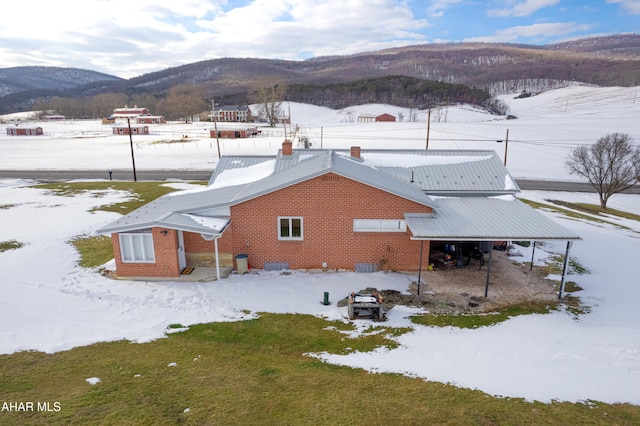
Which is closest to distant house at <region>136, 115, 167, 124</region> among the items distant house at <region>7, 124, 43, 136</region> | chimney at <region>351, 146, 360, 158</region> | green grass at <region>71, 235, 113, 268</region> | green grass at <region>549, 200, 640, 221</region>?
distant house at <region>7, 124, 43, 136</region>

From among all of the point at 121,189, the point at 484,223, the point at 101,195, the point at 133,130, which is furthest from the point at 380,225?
the point at 133,130

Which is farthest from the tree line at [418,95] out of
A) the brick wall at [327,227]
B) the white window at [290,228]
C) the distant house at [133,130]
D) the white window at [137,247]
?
the white window at [137,247]

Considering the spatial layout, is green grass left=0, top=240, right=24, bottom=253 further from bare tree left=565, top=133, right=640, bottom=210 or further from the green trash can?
bare tree left=565, top=133, right=640, bottom=210

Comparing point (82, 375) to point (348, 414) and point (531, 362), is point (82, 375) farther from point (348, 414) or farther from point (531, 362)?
point (531, 362)

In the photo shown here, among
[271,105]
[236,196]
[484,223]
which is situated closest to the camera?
[484,223]

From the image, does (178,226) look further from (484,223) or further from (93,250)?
(484,223)
